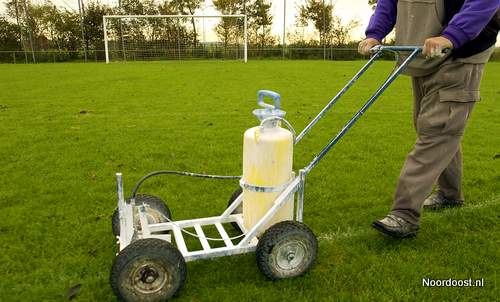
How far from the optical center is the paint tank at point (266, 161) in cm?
259

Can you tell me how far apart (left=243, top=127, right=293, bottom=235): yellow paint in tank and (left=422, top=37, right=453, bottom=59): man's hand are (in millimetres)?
901

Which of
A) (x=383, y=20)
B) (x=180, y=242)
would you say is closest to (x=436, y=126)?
(x=383, y=20)

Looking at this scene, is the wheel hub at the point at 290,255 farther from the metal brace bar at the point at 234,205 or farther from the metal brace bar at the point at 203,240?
the metal brace bar at the point at 234,205

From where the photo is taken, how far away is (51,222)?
3424 mm

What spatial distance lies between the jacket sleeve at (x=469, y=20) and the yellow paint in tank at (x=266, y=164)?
1075 millimetres

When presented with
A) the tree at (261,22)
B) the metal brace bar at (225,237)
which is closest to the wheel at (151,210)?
the metal brace bar at (225,237)

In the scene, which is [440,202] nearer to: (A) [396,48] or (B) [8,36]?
(A) [396,48]

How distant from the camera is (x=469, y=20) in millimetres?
2520

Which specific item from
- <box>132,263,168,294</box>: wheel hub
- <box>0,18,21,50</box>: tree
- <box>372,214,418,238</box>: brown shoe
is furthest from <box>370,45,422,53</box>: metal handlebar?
<box>0,18,21,50</box>: tree

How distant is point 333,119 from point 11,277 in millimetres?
5281

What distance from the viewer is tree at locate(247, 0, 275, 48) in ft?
96.0

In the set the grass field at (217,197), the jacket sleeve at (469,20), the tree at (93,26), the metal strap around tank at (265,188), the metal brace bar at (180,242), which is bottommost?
the grass field at (217,197)

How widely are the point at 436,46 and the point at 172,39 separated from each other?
968 inches

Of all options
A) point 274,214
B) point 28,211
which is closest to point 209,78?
point 28,211
